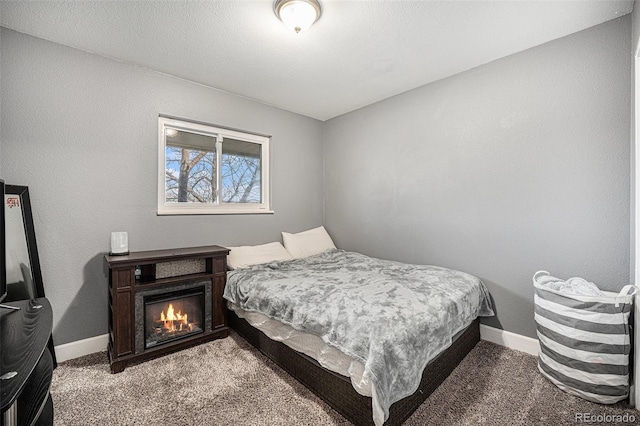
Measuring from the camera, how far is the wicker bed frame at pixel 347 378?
1482 millimetres

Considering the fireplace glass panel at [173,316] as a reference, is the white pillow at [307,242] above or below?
above

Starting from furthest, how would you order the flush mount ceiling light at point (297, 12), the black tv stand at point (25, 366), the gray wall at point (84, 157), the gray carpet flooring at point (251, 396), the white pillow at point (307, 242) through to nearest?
the white pillow at point (307, 242) → the gray wall at point (84, 157) → the flush mount ceiling light at point (297, 12) → the gray carpet flooring at point (251, 396) → the black tv stand at point (25, 366)

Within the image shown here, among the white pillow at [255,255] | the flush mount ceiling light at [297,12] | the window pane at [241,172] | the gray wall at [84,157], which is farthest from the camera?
the window pane at [241,172]

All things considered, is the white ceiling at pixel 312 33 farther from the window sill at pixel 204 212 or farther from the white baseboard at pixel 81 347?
the white baseboard at pixel 81 347

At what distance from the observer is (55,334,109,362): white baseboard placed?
7.13 ft

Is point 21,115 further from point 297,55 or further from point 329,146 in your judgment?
point 329,146

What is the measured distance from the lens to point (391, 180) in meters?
3.31

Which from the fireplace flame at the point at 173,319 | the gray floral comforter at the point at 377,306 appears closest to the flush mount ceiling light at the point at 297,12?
the gray floral comforter at the point at 377,306

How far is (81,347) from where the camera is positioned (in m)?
2.26

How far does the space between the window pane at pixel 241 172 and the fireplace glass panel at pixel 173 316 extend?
1211 millimetres

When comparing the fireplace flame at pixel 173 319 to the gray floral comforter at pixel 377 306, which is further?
the fireplace flame at pixel 173 319

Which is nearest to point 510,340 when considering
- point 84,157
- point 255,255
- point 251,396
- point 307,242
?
point 251,396

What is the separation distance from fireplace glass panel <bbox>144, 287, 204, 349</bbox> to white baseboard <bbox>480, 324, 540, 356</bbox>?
2.64 m

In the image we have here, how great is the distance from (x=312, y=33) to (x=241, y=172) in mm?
1831
